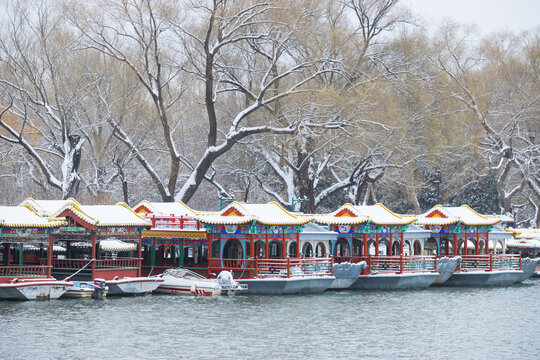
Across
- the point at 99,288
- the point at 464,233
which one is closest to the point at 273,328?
the point at 99,288

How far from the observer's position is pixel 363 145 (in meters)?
53.2

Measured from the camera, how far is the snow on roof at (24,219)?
114 feet

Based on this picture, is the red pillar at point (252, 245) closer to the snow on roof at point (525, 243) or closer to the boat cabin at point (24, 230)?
the boat cabin at point (24, 230)

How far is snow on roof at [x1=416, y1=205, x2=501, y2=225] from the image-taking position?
1837 inches

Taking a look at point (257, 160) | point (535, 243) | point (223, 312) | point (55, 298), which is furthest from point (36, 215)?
point (535, 243)

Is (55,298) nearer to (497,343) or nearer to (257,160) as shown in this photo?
(497,343)

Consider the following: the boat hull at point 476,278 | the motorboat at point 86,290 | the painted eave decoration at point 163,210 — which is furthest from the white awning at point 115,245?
the boat hull at point 476,278

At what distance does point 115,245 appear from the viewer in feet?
135

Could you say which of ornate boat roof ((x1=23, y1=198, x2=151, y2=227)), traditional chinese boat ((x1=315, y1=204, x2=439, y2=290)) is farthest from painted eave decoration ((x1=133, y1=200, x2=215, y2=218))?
traditional chinese boat ((x1=315, y1=204, x2=439, y2=290))

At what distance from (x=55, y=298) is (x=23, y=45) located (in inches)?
743

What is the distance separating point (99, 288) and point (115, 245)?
5.22 m

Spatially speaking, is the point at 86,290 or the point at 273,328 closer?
the point at 273,328

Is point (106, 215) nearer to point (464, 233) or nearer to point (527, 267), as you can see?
point (464, 233)

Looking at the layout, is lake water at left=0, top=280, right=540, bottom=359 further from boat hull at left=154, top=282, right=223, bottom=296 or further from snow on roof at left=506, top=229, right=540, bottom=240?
snow on roof at left=506, top=229, right=540, bottom=240
